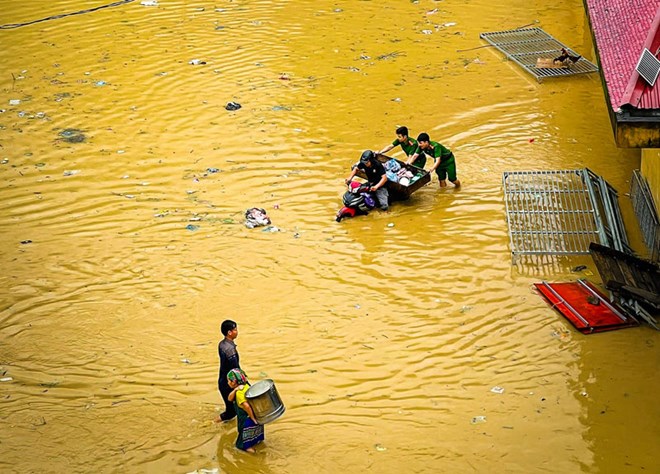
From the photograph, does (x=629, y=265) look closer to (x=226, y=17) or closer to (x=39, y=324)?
(x=39, y=324)

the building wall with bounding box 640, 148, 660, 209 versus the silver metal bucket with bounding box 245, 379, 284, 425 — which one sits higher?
the building wall with bounding box 640, 148, 660, 209

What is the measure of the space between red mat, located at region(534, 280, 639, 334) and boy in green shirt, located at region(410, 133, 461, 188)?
2190 mm

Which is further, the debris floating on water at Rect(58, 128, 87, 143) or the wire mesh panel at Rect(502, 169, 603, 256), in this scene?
the debris floating on water at Rect(58, 128, 87, 143)

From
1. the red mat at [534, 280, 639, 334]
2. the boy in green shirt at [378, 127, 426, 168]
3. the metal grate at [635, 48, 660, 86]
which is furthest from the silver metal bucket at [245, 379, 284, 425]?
the boy in green shirt at [378, 127, 426, 168]

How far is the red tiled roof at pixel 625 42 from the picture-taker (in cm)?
536

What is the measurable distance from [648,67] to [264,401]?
134 inches

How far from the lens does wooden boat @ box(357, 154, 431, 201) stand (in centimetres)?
946

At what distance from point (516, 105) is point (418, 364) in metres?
5.83

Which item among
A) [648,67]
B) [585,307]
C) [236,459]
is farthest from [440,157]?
[236,459]

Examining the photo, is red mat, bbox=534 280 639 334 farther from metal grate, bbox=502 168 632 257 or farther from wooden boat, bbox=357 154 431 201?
wooden boat, bbox=357 154 431 201

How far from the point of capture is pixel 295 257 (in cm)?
858

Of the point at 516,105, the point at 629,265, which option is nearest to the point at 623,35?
the point at 629,265

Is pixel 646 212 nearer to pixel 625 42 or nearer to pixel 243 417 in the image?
pixel 625 42

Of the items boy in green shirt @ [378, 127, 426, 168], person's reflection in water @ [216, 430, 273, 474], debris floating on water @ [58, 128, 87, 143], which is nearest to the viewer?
person's reflection in water @ [216, 430, 273, 474]
